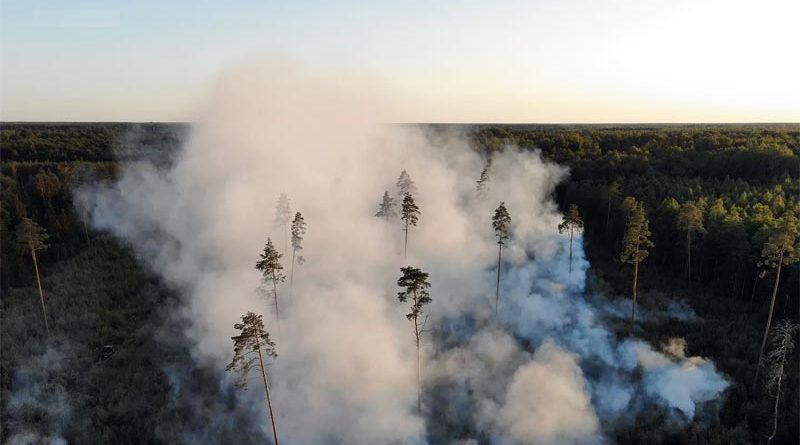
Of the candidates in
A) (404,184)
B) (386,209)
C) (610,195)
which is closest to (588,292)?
(610,195)

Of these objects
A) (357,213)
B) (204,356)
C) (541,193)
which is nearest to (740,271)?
(541,193)

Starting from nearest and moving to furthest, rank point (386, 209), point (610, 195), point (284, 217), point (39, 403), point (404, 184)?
point (39, 403) < point (386, 209) < point (284, 217) < point (404, 184) < point (610, 195)

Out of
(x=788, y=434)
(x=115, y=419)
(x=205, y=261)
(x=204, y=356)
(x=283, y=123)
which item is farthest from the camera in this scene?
(x=283, y=123)

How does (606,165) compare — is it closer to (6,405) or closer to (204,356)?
(204,356)

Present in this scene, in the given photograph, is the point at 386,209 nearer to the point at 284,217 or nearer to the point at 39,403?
the point at 284,217

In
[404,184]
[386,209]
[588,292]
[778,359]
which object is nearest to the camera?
[778,359]

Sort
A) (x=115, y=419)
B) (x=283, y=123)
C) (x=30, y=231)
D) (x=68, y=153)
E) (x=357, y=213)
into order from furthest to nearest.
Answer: (x=68, y=153)
(x=283, y=123)
(x=357, y=213)
(x=30, y=231)
(x=115, y=419)

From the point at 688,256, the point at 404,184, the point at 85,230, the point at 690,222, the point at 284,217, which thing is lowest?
the point at 85,230
